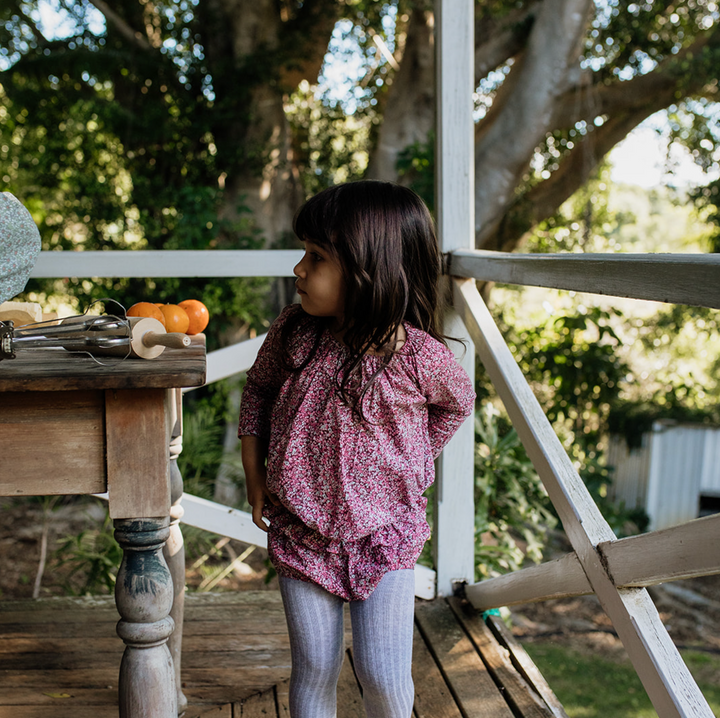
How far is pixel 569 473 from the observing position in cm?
134

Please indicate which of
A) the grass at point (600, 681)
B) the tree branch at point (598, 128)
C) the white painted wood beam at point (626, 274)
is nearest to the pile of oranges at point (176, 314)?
the white painted wood beam at point (626, 274)

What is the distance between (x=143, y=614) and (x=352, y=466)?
0.39 m

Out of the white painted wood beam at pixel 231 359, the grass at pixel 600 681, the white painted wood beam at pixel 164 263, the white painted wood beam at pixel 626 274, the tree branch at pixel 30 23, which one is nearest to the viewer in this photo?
the white painted wood beam at pixel 626 274

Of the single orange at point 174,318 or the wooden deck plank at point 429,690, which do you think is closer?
the single orange at point 174,318

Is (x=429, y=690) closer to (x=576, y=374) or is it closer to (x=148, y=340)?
(x=148, y=340)

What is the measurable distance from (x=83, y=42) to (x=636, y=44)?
4.12 metres

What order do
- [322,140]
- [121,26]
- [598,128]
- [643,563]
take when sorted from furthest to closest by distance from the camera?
[322,140] < [598,128] < [121,26] < [643,563]

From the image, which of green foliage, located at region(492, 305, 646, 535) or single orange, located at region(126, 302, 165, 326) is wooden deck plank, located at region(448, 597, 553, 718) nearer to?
single orange, located at region(126, 302, 165, 326)

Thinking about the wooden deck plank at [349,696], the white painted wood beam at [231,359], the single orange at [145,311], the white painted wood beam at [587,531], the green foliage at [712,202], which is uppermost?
the green foliage at [712,202]

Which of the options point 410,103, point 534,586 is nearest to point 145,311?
point 534,586

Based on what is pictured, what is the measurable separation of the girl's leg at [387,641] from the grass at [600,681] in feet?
11.5

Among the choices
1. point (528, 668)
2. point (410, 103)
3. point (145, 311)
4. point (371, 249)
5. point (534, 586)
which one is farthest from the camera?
point (410, 103)

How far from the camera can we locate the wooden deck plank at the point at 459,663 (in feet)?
5.20

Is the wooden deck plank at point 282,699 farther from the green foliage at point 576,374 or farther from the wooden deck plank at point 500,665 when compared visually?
the green foliage at point 576,374
